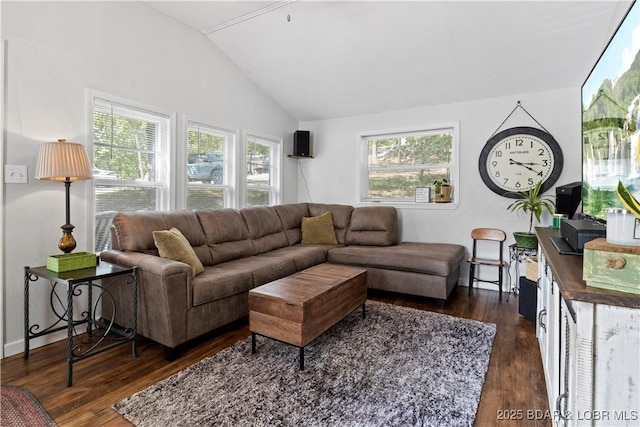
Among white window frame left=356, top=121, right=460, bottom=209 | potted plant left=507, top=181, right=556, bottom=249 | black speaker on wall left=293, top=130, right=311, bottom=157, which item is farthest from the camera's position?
black speaker on wall left=293, top=130, right=311, bottom=157

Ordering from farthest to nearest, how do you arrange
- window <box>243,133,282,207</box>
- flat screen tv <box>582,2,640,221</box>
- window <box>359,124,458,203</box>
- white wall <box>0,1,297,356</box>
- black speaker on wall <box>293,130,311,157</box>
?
black speaker on wall <box>293,130,311,157</box> < window <box>243,133,282,207</box> < window <box>359,124,458,203</box> < white wall <box>0,1,297,356</box> < flat screen tv <box>582,2,640,221</box>

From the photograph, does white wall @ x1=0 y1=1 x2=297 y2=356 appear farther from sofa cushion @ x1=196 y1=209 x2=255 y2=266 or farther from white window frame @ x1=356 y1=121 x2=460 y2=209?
white window frame @ x1=356 y1=121 x2=460 y2=209

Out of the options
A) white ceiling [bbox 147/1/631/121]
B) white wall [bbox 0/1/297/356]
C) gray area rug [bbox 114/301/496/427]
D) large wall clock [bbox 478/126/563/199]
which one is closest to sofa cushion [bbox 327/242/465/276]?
gray area rug [bbox 114/301/496/427]

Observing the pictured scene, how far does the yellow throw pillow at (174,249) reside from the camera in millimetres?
2520

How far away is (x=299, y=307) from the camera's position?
2000mm

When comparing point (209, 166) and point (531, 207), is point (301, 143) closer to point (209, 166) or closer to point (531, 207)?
point (209, 166)

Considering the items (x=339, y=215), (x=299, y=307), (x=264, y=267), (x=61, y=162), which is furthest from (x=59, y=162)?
(x=339, y=215)

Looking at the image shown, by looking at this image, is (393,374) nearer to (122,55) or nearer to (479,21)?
(479,21)

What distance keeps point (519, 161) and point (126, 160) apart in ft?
13.6

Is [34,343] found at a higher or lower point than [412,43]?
lower

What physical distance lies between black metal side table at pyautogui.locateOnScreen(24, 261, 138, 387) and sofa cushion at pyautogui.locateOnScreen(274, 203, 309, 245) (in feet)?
7.02

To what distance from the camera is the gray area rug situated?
1604 millimetres

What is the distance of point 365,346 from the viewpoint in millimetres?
2354

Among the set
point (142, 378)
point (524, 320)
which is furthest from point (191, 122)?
point (524, 320)
